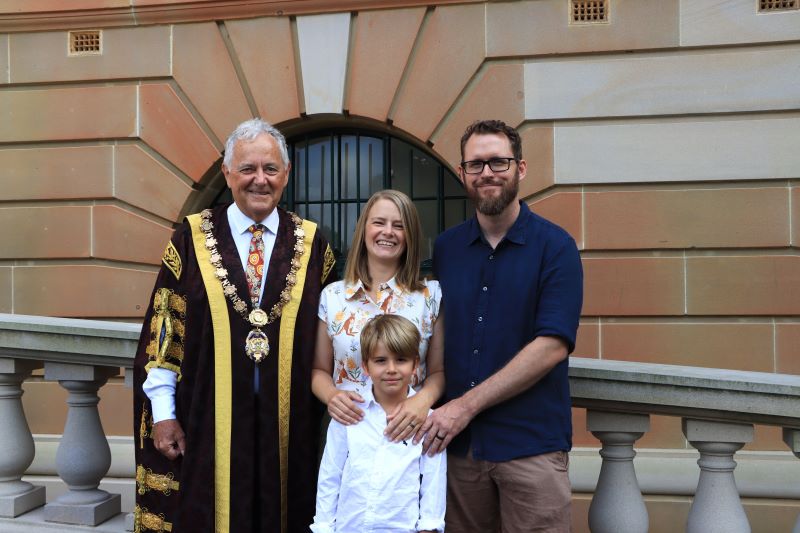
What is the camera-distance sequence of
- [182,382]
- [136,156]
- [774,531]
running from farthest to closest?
[136,156], [774,531], [182,382]

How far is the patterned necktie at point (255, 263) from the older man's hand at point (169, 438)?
1.83 ft

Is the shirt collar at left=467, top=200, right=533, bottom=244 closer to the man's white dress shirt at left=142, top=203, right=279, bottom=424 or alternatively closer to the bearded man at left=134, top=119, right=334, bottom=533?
the bearded man at left=134, top=119, right=334, bottom=533

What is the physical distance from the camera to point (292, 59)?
6.97m

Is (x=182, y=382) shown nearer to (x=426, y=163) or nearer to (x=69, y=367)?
(x=69, y=367)

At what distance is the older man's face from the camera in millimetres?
3000

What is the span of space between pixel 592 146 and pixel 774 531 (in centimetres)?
323

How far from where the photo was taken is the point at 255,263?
3.11 meters

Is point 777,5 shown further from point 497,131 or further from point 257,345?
point 257,345

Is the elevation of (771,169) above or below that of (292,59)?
below

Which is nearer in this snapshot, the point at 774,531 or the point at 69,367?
the point at 69,367

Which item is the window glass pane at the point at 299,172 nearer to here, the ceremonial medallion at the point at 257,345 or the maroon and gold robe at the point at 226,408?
the maroon and gold robe at the point at 226,408

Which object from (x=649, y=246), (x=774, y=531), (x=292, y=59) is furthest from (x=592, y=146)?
(x=774, y=531)

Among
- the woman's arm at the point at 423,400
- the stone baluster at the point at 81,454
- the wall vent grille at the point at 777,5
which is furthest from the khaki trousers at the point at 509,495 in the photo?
the wall vent grille at the point at 777,5

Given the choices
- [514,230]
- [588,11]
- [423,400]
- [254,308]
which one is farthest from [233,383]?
[588,11]
